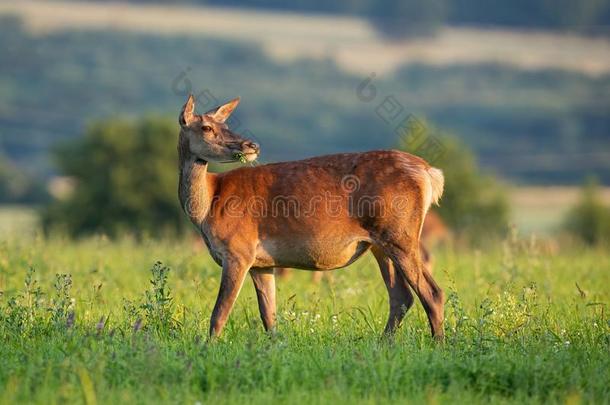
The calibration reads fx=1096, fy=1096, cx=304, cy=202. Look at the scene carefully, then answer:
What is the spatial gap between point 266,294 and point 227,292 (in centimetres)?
64

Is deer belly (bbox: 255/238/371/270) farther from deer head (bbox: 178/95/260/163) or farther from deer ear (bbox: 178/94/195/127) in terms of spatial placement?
deer ear (bbox: 178/94/195/127)

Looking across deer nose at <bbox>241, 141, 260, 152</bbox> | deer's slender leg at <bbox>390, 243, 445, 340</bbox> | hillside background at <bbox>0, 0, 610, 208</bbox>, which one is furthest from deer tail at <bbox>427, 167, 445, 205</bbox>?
hillside background at <bbox>0, 0, 610, 208</bbox>

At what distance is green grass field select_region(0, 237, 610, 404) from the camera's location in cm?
720

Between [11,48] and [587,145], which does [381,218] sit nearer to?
[587,145]

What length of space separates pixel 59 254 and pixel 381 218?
6.81 metres

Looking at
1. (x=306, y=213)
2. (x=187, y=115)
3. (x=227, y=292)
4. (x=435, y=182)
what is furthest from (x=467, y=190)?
(x=227, y=292)

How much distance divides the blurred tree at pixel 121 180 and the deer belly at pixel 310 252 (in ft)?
102

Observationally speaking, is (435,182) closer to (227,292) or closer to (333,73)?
(227,292)

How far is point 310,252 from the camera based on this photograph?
9695 millimetres

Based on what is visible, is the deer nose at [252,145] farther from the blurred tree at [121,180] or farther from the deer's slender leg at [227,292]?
the blurred tree at [121,180]

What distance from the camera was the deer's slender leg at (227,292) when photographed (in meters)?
9.27

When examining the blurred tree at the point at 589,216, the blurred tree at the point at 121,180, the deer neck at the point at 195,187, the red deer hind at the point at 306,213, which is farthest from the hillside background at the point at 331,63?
the red deer hind at the point at 306,213

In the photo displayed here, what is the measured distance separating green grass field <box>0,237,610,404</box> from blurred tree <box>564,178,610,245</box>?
3597 centimetres

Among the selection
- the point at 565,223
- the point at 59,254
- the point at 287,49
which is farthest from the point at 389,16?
the point at 59,254
